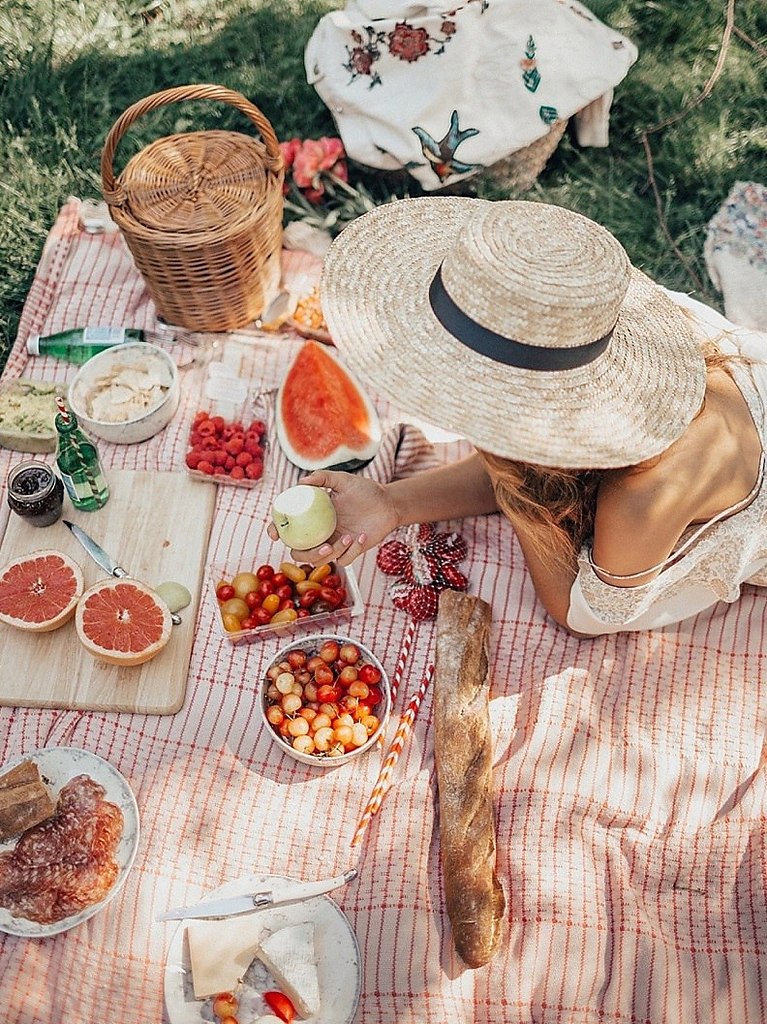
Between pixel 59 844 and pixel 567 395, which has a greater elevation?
pixel 567 395

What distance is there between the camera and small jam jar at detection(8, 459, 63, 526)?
327 cm

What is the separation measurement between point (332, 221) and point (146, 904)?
349 centimetres

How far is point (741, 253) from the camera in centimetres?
462

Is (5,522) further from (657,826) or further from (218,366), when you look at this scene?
(657,826)

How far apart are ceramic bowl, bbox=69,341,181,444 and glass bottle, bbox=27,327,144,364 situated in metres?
0.12

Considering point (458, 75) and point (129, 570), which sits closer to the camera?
point (129, 570)

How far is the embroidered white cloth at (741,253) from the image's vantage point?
4445mm

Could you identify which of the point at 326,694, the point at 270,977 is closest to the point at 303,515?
the point at 326,694

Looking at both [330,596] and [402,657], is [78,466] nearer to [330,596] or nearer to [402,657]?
[330,596]

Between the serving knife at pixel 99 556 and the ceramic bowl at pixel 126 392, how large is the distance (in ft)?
1.64

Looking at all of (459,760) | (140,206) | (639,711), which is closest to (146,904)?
(459,760)

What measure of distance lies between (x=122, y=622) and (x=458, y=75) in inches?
128

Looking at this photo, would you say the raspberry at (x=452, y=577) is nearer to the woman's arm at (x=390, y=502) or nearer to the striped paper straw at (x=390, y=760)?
the woman's arm at (x=390, y=502)

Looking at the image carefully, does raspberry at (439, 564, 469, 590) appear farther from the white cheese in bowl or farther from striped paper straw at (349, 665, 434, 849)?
the white cheese in bowl
